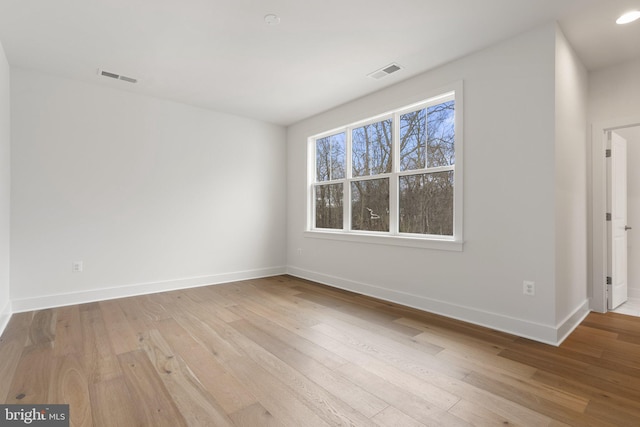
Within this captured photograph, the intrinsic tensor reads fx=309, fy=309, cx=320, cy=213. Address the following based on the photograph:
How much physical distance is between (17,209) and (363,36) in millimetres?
3952

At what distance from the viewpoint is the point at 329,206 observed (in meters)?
4.83

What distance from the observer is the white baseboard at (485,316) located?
8.38 feet

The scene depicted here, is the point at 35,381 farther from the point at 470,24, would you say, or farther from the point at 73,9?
the point at 470,24

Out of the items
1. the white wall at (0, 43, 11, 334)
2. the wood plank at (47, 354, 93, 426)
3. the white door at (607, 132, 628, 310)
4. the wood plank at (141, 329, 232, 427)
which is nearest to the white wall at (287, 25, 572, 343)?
the white door at (607, 132, 628, 310)

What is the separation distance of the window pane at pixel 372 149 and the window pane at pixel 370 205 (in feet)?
0.54

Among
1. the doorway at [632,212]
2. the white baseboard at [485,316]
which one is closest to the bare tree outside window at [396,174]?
the white baseboard at [485,316]

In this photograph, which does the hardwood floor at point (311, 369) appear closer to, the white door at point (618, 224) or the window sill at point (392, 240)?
the white door at point (618, 224)

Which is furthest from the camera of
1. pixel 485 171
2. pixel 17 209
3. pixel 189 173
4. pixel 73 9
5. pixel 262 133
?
pixel 262 133

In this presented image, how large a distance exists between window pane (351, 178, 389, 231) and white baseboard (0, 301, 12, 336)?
380 cm

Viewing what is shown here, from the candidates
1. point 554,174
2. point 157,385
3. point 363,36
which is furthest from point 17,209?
point 554,174

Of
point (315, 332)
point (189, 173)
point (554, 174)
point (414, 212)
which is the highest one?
point (189, 173)

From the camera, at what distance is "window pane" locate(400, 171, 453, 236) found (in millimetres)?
3283

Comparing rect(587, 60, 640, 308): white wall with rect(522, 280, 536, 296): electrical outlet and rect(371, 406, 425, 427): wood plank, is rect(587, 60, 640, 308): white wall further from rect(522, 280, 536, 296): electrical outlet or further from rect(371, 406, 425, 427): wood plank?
rect(371, 406, 425, 427): wood plank

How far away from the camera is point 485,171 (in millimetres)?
2912
